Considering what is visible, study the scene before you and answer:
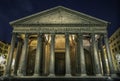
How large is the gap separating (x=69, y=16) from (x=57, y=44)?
23.4 feet

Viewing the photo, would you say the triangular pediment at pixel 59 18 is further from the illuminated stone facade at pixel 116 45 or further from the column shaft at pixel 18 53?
the illuminated stone facade at pixel 116 45

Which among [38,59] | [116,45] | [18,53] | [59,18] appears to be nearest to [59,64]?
[38,59]

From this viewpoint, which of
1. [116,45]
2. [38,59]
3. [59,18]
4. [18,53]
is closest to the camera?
[38,59]

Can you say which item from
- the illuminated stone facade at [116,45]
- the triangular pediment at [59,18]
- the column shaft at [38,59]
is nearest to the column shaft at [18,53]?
the triangular pediment at [59,18]

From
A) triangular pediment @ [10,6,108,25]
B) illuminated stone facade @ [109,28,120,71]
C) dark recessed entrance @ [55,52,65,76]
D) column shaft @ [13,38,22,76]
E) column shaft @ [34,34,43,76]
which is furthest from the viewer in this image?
illuminated stone facade @ [109,28,120,71]

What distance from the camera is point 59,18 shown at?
21688 mm

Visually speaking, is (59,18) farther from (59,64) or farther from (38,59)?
(59,64)

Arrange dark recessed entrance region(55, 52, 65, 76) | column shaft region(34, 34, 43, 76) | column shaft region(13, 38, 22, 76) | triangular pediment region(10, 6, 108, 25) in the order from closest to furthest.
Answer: column shaft region(34, 34, 43, 76)
triangular pediment region(10, 6, 108, 25)
column shaft region(13, 38, 22, 76)
dark recessed entrance region(55, 52, 65, 76)

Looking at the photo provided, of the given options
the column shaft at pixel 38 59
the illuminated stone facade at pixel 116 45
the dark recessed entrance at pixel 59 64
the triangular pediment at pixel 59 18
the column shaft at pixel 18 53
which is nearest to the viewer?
the column shaft at pixel 38 59

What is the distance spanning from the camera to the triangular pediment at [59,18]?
70.1ft

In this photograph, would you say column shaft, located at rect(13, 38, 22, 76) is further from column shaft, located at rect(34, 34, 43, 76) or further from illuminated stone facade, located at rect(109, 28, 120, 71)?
illuminated stone facade, located at rect(109, 28, 120, 71)

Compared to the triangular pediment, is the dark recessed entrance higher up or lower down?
lower down

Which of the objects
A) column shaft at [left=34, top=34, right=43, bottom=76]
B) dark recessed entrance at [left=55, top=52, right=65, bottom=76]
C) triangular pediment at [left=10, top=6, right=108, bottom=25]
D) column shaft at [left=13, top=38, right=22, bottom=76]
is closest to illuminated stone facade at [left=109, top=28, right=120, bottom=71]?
dark recessed entrance at [left=55, top=52, right=65, bottom=76]

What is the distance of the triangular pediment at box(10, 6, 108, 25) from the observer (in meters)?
21.4
